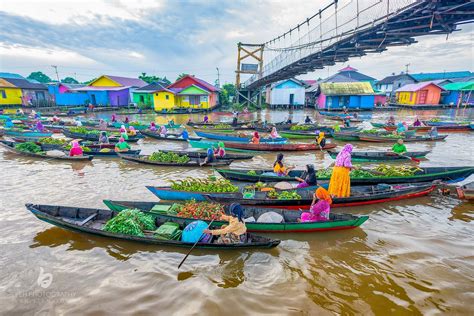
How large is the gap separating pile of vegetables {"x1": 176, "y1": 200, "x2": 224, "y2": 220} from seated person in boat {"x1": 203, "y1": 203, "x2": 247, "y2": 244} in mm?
874

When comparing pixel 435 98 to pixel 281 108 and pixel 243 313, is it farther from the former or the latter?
pixel 243 313

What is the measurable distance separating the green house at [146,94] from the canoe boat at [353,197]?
35.5 metres

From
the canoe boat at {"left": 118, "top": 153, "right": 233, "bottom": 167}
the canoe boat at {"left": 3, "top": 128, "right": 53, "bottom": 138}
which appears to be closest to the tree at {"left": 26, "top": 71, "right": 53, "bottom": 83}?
the canoe boat at {"left": 3, "top": 128, "right": 53, "bottom": 138}

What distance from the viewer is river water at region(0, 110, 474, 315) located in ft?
16.7

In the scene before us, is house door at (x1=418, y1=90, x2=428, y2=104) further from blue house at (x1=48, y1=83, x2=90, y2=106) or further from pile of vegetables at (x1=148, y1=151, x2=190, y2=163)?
blue house at (x1=48, y1=83, x2=90, y2=106)

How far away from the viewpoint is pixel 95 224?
725 centimetres

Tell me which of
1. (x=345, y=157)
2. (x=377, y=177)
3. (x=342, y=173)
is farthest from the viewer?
(x=377, y=177)

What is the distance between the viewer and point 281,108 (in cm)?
4578

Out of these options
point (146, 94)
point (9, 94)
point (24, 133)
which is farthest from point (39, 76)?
point (24, 133)

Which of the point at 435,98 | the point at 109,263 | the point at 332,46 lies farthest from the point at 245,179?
the point at 435,98

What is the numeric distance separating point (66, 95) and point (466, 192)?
49.3m

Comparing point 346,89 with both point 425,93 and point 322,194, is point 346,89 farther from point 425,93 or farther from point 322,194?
point 322,194

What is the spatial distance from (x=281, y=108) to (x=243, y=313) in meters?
43.0

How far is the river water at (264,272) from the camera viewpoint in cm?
509
